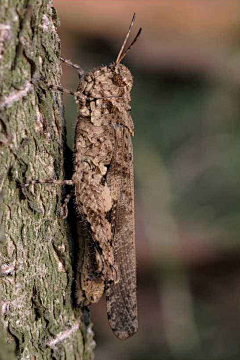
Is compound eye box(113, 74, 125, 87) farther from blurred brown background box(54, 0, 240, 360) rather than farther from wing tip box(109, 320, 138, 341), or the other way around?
blurred brown background box(54, 0, 240, 360)

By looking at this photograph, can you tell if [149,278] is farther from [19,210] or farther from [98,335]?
[19,210]

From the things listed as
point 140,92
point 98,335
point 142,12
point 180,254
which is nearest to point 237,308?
point 180,254

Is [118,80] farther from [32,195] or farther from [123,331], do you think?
[123,331]

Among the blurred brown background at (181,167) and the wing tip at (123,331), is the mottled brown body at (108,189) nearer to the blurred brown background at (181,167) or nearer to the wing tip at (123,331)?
the wing tip at (123,331)

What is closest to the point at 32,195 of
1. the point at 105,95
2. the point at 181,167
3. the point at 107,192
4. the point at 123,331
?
the point at 107,192

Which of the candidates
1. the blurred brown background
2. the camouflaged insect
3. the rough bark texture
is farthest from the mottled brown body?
the blurred brown background

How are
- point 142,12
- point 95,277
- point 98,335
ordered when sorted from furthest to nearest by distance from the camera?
1. point 142,12
2. point 98,335
3. point 95,277
